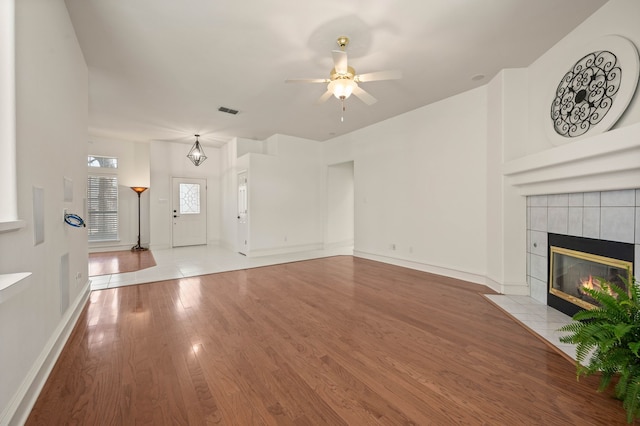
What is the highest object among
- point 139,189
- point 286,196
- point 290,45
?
point 290,45

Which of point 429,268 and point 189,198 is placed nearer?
point 429,268

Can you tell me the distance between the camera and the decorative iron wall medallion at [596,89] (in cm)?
225

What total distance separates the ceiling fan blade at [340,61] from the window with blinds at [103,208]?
24.2ft

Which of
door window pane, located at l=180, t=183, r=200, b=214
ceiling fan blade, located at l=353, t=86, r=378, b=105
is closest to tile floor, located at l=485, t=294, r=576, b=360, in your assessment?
ceiling fan blade, located at l=353, t=86, r=378, b=105

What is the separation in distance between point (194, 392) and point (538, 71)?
192 inches

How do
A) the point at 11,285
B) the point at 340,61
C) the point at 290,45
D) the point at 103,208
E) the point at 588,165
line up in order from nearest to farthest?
the point at 11,285 → the point at 588,165 → the point at 340,61 → the point at 290,45 → the point at 103,208

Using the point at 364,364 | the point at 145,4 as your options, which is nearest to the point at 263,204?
the point at 145,4

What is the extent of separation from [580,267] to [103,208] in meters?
9.73

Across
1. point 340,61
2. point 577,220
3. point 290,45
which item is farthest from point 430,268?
point 290,45

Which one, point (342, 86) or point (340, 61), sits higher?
point (340, 61)

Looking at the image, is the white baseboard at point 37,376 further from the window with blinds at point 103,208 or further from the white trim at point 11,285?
the window with blinds at point 103,208

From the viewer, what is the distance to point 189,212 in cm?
800

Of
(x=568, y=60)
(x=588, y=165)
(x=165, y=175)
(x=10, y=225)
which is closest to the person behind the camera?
(x=10, y=225)

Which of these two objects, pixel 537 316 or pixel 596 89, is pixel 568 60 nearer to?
pixel 596 89
